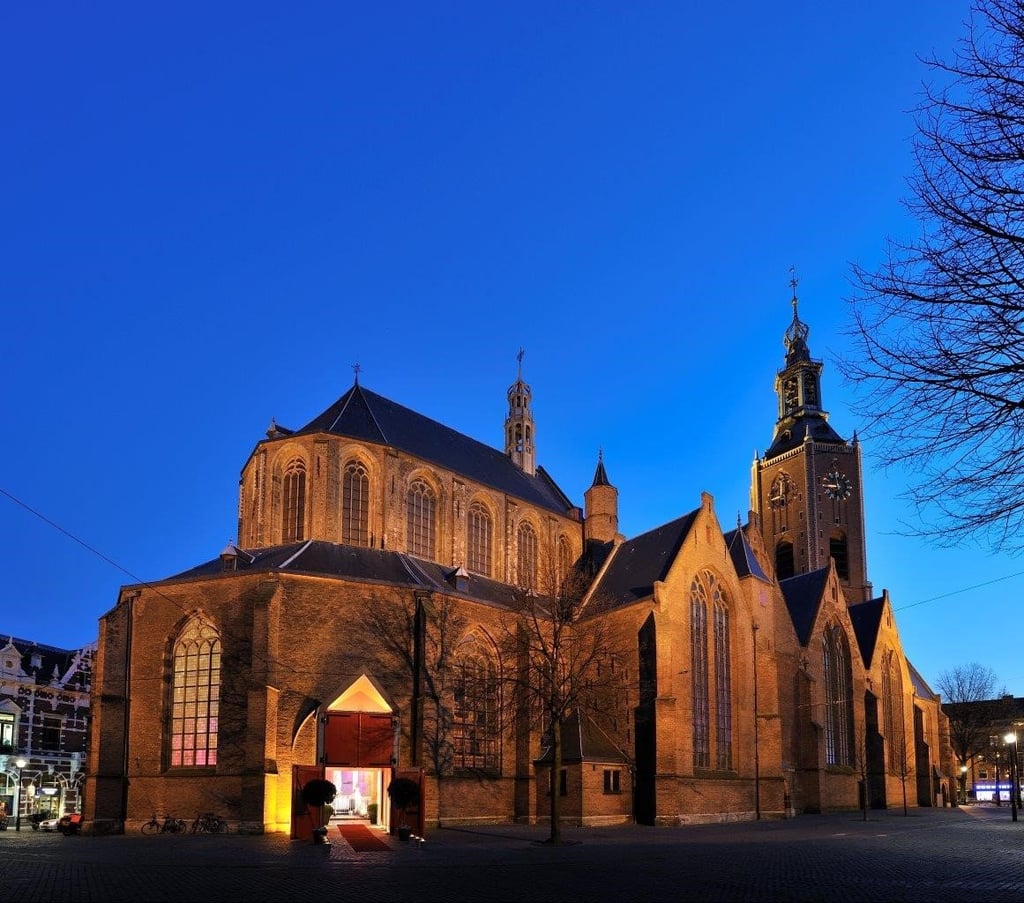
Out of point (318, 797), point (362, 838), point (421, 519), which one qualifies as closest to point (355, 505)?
point (421, 519)

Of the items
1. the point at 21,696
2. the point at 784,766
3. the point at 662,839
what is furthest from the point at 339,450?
the point at 21,696

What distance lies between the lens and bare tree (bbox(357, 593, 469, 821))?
126 ft

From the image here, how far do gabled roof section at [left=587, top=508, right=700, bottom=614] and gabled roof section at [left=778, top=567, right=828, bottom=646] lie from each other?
8603mm

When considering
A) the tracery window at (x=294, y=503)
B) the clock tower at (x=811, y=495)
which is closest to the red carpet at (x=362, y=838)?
the tracery window at (x=294, y=503)

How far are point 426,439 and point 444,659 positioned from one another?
13462mm

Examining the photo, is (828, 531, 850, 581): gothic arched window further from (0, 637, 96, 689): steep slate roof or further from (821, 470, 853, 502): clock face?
(0, 637, 96, 689): steep slate roof

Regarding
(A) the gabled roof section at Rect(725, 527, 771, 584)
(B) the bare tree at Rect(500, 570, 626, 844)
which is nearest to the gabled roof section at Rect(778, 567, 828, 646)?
(A) the gabled roof section at Rect(725, 527, 771, 584)

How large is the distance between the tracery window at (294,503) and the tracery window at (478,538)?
8.47 metres

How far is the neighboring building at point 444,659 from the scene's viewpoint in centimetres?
3709

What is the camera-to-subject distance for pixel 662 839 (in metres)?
32.5

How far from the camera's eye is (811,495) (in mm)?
78562

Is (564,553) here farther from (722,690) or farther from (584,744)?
(584,744)

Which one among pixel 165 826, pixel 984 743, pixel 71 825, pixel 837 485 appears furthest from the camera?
pixel 984 743

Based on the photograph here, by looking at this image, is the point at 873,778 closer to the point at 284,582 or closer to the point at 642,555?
the point at 642,555
